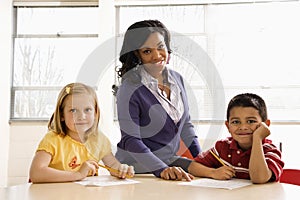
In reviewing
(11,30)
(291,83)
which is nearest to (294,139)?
(291,83)

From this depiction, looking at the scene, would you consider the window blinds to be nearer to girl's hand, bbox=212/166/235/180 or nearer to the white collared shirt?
the white collared shirt

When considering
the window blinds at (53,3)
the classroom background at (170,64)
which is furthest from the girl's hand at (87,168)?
the window blinds at (53,3)

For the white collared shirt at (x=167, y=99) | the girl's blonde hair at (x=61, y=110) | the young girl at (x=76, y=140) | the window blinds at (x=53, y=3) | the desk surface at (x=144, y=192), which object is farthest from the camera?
the window blinds at (x=53, y=3)

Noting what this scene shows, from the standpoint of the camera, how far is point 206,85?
13.0 feet

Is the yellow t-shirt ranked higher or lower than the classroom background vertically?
lower

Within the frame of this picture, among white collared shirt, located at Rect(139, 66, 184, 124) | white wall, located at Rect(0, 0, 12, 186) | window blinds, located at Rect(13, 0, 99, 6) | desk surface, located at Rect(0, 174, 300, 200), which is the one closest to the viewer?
desk surface, located at Rect(0, 174, 300, 200)

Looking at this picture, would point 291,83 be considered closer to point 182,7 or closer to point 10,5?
point 182,7

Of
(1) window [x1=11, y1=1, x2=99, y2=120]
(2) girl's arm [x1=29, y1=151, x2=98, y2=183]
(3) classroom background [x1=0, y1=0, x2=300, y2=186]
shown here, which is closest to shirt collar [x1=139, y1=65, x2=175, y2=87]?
(2) girl's arm [x1=29, y1=151, x2=98, y2=183]

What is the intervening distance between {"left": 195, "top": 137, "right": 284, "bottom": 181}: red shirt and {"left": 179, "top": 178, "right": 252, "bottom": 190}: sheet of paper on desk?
0.06 meters

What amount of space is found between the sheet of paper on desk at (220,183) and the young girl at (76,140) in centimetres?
26

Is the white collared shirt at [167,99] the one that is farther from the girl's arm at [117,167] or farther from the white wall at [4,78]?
the white wall at [4,78]

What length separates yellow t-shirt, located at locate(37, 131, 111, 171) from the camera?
4.77ft

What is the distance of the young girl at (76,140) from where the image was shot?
1.43 meters

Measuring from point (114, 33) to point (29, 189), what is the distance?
3081 millimetres
